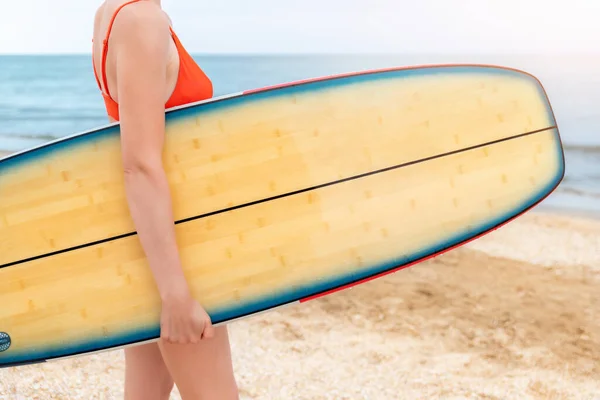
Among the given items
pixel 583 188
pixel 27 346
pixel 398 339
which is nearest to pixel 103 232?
pixel 27 346

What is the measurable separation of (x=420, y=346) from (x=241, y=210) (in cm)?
195

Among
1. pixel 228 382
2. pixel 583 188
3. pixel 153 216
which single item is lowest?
pixel 583 188

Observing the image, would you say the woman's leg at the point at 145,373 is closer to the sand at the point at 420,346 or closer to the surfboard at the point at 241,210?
the surfboard at the point at 241,210

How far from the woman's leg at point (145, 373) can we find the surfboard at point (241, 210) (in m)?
0.09

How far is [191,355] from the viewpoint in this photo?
49.8 inches

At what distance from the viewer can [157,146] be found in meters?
1.14

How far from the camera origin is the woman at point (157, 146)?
1.09 m

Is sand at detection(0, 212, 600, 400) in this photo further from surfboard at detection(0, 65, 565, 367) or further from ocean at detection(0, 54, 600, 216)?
ocean at detection(0, 54, 600, 216)

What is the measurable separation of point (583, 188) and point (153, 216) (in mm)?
8029

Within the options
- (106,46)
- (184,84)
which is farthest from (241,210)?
(106,46)

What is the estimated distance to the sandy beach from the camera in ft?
9.03

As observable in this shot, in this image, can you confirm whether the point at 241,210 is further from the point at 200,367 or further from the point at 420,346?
the point at 420,346

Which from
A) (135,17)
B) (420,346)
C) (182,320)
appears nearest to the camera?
(135,17)

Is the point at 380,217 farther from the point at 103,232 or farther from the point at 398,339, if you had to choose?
the point at 398,339
